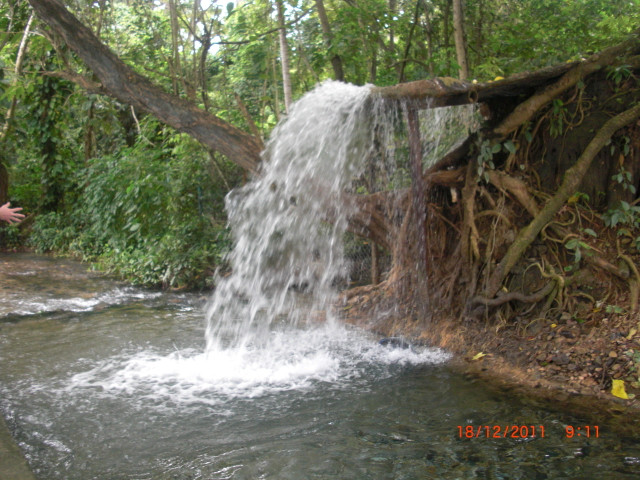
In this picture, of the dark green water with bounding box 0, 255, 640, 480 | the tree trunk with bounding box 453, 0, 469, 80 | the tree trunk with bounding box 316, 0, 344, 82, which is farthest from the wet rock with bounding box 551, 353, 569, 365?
the tree trunk with bounding box 316, 0, 344, 82

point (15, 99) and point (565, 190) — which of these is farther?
point (15, 99)

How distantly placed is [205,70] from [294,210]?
17.7 ft

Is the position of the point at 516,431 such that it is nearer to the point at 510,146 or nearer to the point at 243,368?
the point at 243,368

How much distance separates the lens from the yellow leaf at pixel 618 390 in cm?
474

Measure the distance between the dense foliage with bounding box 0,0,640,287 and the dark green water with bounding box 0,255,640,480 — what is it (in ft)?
11.0

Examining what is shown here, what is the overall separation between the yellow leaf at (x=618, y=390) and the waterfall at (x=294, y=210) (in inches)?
145

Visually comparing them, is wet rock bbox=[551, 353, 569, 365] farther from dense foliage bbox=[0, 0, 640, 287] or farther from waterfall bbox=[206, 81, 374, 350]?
dense foliage bbox=[0, 0, 640, 287]

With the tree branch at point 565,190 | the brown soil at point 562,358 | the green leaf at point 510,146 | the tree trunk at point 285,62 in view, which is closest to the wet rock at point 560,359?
the brown soil at point 562,358

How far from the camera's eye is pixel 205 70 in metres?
11.5

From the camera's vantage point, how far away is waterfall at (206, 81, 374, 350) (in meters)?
6.69

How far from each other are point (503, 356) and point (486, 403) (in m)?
1.17

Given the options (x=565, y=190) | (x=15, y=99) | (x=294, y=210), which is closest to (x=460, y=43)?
(x=565, y=190)

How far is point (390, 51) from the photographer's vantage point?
37.3 feet

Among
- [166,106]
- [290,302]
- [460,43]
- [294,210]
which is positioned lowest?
[290,302]
